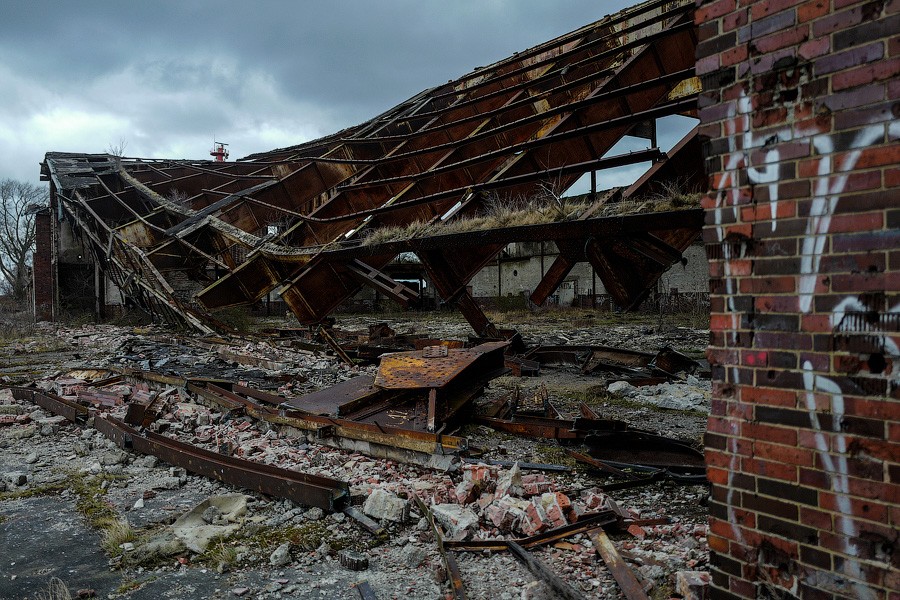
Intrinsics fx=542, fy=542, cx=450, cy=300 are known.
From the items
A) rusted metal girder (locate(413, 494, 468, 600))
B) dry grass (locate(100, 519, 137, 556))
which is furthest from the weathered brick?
dry grass (locate(100, 519, 137, 556))

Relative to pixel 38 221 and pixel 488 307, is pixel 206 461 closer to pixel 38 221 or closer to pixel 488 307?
pixel 38 221

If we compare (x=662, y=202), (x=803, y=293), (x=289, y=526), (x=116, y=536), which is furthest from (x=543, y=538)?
(x=662, y=202)

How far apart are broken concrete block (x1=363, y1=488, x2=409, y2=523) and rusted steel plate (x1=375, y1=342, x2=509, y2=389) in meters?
1.82

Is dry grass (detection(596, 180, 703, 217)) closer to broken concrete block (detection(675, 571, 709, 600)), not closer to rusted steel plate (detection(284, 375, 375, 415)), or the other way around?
rusted steel plate (detection(284, 375, 375, 415))

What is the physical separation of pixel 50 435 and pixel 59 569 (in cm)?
336

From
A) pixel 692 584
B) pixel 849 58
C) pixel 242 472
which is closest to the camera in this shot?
pixel 849 58

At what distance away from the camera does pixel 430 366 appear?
19.0 ft

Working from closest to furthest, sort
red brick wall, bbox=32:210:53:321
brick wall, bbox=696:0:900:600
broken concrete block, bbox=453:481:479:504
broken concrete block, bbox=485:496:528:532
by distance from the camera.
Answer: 1. brick wall, bbox=696:0:900:600
2. broken concrete block, bbox=485:496:528:532
3. broken concrete block, bbox=453:481:479:504
4. red brick wall, bbox=32:210:53:321

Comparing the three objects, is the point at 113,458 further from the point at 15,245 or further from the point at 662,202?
the point at 15,245

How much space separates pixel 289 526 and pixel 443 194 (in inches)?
237

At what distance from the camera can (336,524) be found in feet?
11.3

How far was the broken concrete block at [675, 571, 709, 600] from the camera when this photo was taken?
241 cm

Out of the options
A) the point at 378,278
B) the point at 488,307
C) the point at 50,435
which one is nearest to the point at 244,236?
the point at 378,278

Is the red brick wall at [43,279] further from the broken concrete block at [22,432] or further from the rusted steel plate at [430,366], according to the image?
the rusted steel plate at [430,366]
